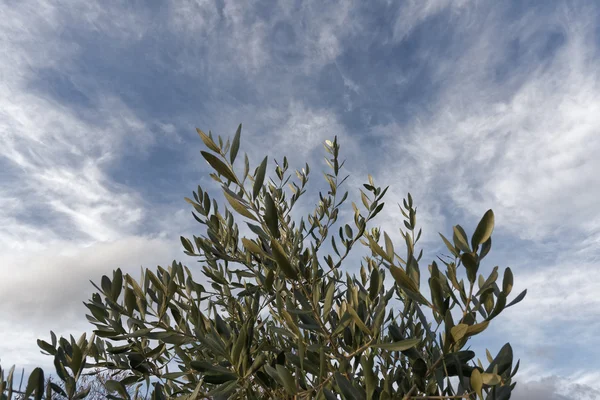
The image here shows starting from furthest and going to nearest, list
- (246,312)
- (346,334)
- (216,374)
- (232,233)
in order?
(232,233), (246,312), (346,334), (216,374)

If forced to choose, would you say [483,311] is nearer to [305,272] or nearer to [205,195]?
[305,272]

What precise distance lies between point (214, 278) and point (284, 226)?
685 mm

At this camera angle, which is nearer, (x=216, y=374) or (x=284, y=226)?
(x=216, y=374)

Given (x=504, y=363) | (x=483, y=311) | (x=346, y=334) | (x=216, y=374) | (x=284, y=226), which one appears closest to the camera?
(x=483, y=311)

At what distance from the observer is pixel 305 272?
245 centimetres

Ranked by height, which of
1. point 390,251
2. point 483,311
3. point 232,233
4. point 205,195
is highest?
point 205,195

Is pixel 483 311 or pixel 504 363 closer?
pixel 483 311

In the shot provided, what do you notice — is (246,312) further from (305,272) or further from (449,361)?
(449,361)

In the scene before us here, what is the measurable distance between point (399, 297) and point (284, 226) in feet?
3.34

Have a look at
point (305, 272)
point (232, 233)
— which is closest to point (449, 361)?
point (305, 272)

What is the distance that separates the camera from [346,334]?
212 cm

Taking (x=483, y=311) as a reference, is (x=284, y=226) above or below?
above

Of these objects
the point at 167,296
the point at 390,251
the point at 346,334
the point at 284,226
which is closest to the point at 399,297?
the point at 284,226

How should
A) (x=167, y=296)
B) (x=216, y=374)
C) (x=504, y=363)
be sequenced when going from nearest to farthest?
(x=504, y=363)
(x=216, y=374)
(x=167, y=296)
